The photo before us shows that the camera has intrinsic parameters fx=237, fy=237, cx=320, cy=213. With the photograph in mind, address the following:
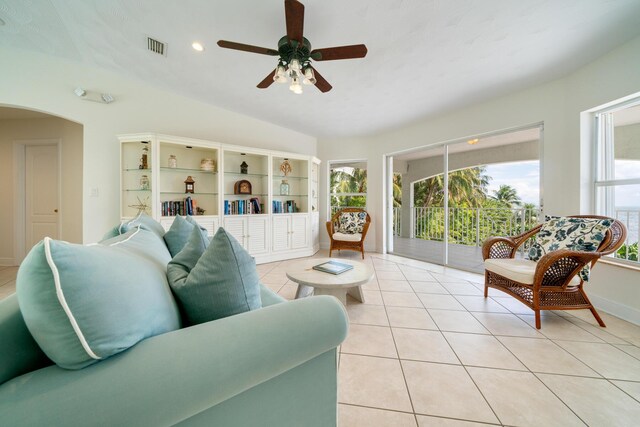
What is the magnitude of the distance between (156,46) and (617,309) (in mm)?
5000

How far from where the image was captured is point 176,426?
580 millimetres

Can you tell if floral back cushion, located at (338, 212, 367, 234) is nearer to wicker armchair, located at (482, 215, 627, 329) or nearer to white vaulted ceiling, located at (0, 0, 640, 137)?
white vaulted ceiling, located at (0, 0, 640, 137)

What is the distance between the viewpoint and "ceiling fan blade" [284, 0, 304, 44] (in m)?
1.46

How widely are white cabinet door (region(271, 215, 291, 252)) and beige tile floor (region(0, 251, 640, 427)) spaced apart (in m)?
2.04

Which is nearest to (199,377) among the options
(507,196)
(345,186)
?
(345,186)

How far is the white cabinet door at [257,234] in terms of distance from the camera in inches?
149

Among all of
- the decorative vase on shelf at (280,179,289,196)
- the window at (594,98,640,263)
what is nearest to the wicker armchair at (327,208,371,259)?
the decorative vase on shelf at (280,179,289,196)

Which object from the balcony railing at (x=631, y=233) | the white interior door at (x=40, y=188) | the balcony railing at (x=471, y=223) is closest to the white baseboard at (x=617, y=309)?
the balcony railing at (x=631, y=233)

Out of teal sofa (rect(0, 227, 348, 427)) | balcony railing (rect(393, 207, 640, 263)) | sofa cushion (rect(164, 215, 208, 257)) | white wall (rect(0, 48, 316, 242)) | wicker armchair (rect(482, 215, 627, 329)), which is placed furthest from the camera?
balcony railing (rect(393, 207, 640, 263))

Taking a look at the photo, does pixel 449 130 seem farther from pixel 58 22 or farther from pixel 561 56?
pixel 58 22

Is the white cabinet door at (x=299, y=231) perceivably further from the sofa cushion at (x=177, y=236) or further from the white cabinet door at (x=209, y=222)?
the sofa cushion at (x=177, y=236)

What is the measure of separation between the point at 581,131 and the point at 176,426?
379cm

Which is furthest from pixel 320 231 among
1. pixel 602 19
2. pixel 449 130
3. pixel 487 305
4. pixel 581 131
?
pixel 602 19

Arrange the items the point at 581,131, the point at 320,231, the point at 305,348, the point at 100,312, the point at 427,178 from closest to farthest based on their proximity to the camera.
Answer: the point at 100,312 < the point at 305,348 < the point at 581,131 < the point at 320,231 < the point at 427,178
